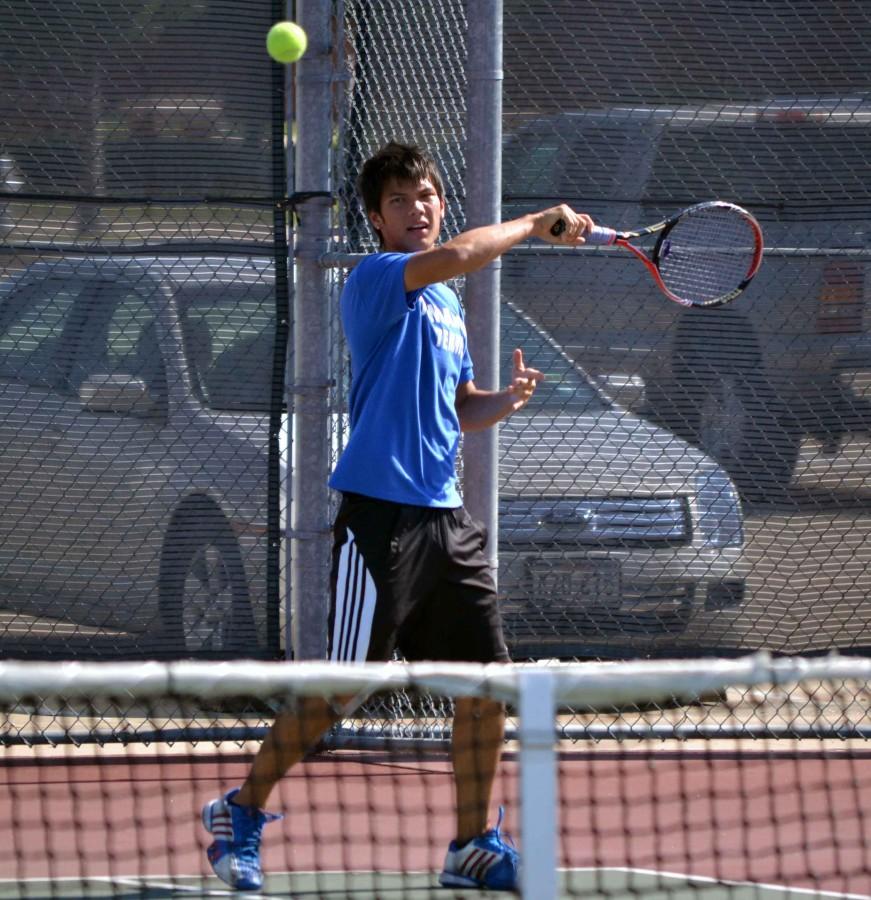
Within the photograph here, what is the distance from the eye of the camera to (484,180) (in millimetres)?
4414

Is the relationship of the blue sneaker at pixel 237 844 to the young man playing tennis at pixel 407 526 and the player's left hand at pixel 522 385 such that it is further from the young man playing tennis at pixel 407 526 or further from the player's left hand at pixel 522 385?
the player's left hand at pixel 522 385

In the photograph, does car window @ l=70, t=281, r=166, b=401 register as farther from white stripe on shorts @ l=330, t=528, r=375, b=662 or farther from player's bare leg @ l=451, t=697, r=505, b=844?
player's bare leg @ l=451, t=697, r=505, b=844

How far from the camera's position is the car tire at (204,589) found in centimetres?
496

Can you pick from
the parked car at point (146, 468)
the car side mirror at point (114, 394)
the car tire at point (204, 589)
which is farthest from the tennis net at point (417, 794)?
the car side mirror at point (114, 394)

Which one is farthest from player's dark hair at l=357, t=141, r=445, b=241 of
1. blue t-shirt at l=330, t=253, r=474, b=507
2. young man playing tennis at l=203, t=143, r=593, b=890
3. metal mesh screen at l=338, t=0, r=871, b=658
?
metal mesh screen at l=338, t=0, r=871, b=658

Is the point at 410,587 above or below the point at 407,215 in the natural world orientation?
below

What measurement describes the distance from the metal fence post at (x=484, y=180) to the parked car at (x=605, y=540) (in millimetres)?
589

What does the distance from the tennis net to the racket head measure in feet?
3.89

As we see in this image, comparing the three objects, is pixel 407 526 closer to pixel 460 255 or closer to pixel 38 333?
pixel 460 255

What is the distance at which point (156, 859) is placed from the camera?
402cm

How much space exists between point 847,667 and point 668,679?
0.33m

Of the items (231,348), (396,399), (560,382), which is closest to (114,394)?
(231,348)

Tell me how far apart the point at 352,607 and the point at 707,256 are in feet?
5.45

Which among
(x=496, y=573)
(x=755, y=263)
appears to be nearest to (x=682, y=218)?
(x=755, y=263)
